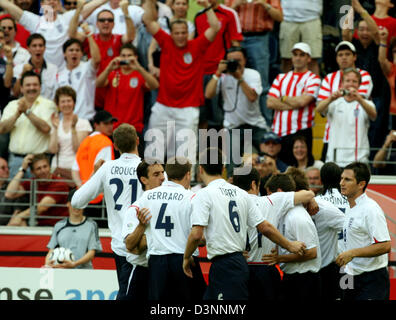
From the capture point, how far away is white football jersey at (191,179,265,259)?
855 cm

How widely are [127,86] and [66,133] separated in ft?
4.29

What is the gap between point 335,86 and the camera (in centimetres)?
1289

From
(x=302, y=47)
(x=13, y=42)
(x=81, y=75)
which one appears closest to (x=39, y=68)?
(x=13, y=42)

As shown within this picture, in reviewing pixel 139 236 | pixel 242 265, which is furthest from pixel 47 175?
pixel 242 265

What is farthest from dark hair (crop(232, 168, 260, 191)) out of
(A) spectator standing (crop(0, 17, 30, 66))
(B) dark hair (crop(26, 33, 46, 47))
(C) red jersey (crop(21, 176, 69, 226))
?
(A) spectator standing (crop(0, 17, 30, 66))

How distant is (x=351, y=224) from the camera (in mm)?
9352

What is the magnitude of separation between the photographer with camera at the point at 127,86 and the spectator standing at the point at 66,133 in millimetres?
657

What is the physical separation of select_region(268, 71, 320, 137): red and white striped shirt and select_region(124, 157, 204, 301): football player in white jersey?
4.54m

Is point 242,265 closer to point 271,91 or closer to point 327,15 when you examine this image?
point 271,91

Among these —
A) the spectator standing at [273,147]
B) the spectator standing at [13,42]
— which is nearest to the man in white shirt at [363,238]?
the spectator standing at [273,147]

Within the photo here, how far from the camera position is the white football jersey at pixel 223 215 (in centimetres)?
855

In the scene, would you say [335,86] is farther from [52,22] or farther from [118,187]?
[52,22]

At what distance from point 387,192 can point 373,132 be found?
1.44 meters
